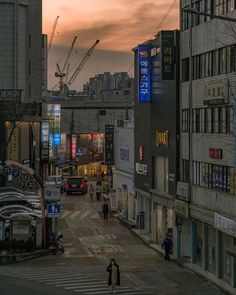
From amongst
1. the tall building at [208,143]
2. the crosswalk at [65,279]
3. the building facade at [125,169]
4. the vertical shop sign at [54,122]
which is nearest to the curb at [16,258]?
the crosswalk at [65,279]

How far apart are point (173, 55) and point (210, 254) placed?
12.5 metres

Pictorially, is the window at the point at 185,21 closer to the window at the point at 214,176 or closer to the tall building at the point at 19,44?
the window at the point at 214,176

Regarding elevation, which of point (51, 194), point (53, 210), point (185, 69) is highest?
point (185, 69)

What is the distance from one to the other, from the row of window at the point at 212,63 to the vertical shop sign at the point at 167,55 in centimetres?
101

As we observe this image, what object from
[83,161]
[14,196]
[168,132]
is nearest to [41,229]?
[14,196]

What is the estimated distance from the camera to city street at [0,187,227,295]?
2959 centimetres

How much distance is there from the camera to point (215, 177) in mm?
Answer: 33188

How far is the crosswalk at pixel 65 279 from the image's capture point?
95.4 ft

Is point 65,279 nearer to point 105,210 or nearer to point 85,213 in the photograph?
point 105,210

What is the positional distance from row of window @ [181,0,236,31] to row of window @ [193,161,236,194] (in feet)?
25.4

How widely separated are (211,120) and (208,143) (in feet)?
4.09

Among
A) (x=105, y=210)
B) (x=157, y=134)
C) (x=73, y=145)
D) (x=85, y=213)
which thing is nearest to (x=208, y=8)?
(x=157, y=134)

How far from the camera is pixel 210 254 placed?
1355 inches

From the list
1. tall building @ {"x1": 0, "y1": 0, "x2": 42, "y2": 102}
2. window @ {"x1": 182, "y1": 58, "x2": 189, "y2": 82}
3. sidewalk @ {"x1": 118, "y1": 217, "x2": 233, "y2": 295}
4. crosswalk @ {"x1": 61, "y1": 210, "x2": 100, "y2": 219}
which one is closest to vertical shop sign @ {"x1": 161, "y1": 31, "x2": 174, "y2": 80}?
window @ {"x1": 182, "y1": 58, "x2": 189, "y2": 82}
